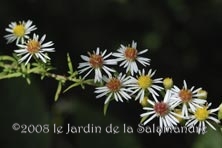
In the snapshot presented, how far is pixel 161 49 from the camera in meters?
2.44

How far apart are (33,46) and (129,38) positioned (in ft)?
2.54

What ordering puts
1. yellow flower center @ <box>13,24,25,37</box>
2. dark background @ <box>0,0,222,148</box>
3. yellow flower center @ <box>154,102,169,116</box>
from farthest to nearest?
dark background @ <box>0,0,222,148</box>, yellow flower center @ <box>13,24,25,37</box>, yellow flower center @ <box>154,102,169,116</box>

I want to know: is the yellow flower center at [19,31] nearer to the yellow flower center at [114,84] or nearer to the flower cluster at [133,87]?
the flower cluster at [133,87]

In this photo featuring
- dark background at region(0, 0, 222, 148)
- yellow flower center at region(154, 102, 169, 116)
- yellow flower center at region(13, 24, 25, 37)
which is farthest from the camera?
dark background at region(0, 0, 222, 148)

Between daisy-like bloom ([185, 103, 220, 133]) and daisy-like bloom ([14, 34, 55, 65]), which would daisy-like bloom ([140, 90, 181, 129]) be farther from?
daisy-like bloom ([14, 34, 55, 65])

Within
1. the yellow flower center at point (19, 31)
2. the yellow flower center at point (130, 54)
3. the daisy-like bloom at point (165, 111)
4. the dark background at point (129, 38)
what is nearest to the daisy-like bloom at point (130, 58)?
the yellow flower center at point (130, 54)

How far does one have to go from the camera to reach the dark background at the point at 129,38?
7.47 feet

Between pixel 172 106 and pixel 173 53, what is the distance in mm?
883

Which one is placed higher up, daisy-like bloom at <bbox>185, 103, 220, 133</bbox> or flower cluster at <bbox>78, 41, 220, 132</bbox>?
flower cluster at <bbox>78, 41, 220, 132</bbox>

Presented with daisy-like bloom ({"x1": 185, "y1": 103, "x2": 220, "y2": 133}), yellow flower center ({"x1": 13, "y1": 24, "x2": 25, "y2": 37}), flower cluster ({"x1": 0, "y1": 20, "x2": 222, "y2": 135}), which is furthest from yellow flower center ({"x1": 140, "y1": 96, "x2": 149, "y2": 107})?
yellow flower center ({"x1": 13, "y1": 24, "x2": 25, "y2": 37})

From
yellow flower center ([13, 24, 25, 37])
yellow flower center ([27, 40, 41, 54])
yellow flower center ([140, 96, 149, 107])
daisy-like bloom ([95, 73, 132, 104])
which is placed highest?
yellow flower center ([13, 24, 25, 37])

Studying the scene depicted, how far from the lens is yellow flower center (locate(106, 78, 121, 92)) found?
63.4 inches

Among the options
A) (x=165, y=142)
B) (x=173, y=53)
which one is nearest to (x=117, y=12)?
(x=173, y=53)

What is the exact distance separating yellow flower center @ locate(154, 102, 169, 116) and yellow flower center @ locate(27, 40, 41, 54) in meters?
0.31
